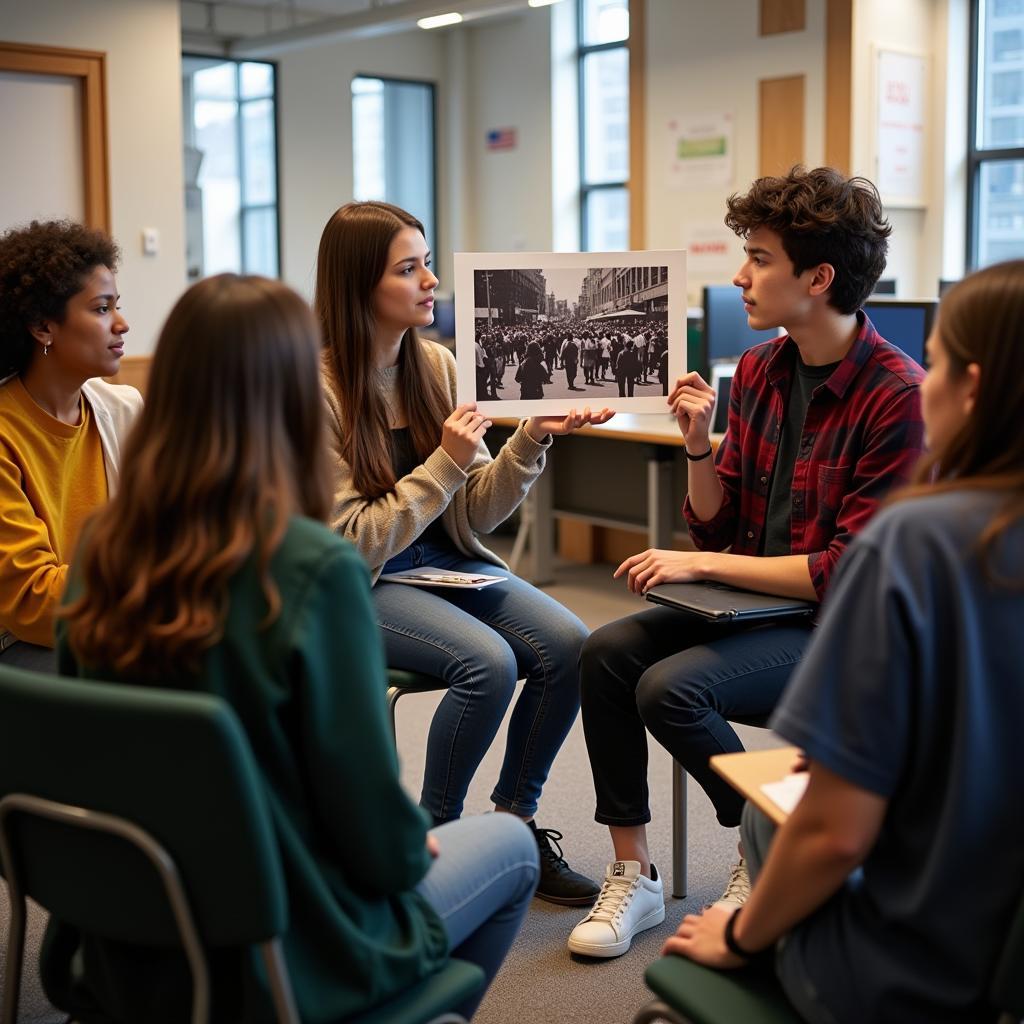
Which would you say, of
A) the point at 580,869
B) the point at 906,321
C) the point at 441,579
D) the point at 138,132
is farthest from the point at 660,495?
the point at 138,132

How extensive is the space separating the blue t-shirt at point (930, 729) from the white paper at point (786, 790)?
16 centimetres

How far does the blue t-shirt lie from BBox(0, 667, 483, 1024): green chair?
47 centimetres

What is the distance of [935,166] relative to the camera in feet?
19.7

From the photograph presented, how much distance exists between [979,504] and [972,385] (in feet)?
0.43

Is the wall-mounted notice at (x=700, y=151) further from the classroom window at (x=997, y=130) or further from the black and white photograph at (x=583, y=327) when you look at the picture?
the black and white photograph at (x=583, y=327)

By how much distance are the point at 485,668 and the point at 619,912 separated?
1.53 feet

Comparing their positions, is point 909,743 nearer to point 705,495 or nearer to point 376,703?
point 376,703

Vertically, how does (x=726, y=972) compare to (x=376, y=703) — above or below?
below

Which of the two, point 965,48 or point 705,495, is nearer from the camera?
point 705,495

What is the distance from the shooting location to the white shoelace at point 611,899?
2121mm

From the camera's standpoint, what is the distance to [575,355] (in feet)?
7.52

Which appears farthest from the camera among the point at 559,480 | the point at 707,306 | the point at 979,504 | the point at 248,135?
the point at 248,135

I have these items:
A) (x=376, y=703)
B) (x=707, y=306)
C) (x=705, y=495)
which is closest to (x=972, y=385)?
(x=376, y=703)

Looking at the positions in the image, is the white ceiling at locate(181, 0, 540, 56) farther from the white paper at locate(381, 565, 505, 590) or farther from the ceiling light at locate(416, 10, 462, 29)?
the white paper at locate(381, 565, 505, 590)
